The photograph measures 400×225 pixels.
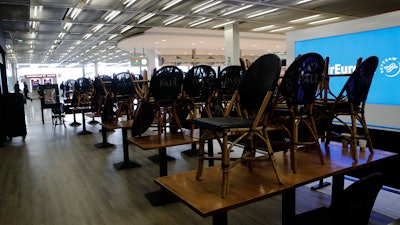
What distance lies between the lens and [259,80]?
2160 millimetres

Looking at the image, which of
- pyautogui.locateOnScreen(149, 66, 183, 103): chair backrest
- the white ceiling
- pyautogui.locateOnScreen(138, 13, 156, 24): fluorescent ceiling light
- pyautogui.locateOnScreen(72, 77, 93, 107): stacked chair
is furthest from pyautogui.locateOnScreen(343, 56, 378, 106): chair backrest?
pyautogui.locateOnScreen(72, 77, 93, 107): stacked chair

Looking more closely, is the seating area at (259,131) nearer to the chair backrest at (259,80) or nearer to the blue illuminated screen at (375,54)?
the chair backrest at (259,80)

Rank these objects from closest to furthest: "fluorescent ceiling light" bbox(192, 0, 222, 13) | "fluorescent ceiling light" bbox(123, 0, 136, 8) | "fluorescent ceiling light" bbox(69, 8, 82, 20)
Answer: "fluorescent ceiling light" bbox(123, 0, 136, 8) < "fluorescent ceiling light" bbox(192, 0, 222, 13) < "fluorescent ceiling light" bbox(69, 8, 82, 20)

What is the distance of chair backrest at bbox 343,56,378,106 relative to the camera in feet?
8.73

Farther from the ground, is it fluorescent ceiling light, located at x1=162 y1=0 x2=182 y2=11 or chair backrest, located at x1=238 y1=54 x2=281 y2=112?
fluorescent ceiling light, located at x1=162 y1=0 x2=182 y2=11

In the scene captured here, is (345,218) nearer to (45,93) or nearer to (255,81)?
(255,81)

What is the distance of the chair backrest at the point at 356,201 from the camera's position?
101 centimetres

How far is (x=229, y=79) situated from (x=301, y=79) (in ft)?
6.81

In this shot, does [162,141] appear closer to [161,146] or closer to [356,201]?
[161,146]

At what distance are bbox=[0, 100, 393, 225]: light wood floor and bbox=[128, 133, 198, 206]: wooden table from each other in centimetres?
9

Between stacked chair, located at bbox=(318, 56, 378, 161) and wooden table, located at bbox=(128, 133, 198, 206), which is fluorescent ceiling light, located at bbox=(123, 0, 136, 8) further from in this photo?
stacked chair, located at bbox=(318, 56, 378, 161)

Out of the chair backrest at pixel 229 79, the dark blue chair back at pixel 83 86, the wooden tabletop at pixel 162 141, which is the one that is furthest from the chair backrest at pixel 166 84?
the dark blue chair back at pixel 83 86

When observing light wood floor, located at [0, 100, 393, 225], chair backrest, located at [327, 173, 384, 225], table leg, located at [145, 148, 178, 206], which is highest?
chair backrest, located at [327, 173, 384, 225]

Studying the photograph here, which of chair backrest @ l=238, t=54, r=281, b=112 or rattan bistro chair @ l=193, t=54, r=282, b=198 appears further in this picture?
chair backrest @ l=238, t=54, r=281, b=112
